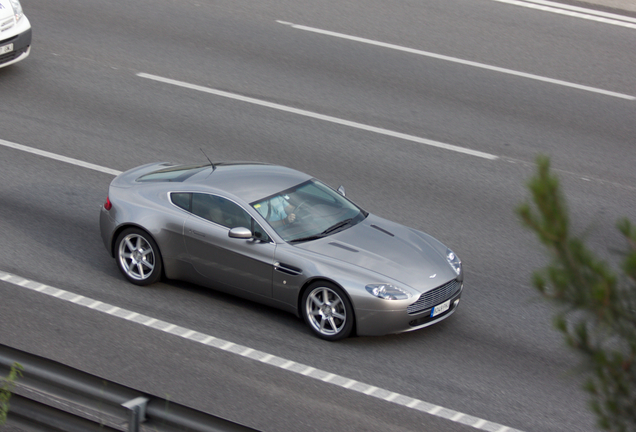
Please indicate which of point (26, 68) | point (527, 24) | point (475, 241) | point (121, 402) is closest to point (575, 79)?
point (527, 24)

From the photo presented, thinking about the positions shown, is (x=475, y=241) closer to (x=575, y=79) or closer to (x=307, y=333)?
(x=307, y=333)

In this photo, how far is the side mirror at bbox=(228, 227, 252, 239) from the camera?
27.9ft

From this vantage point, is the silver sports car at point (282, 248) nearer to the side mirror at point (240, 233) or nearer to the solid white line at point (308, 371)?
the side mirror at point (240, 233)

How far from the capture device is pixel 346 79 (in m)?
14.7

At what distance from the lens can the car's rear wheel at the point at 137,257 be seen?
9195 millimetres

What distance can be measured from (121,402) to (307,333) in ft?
11.3

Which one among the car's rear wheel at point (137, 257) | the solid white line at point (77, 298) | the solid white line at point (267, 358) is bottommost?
the solid white line at point (77, 298)

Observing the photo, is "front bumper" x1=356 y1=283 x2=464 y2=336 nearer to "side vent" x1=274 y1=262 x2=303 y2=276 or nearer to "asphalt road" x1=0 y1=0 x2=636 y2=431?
"asphalt road" x1=0 y1=0 x2=636 y2=431

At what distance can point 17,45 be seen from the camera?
1409cm

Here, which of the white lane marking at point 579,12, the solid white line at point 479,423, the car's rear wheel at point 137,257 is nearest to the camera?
the solid white line at point 479,423

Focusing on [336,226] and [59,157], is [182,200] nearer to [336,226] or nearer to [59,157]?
[336,226]

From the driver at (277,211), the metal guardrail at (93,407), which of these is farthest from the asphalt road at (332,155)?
the metal guardrail at (93,407)

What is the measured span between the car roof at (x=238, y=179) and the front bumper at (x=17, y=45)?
5613mm

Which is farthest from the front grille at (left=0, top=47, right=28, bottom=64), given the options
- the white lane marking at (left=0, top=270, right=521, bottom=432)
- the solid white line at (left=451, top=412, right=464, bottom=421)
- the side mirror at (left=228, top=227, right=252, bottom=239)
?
the solid white line at (left=451, top=412, right=464, bottom=421)
